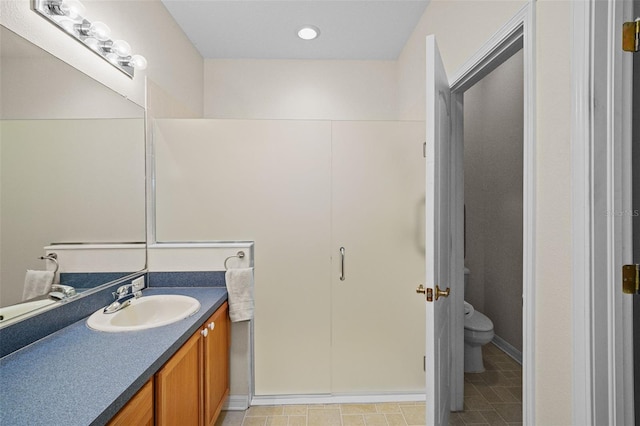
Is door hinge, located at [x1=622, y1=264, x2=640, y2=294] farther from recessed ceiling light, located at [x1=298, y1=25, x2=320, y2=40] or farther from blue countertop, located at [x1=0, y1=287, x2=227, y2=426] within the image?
recessed ceiling light, located at [x1=298, y1=25, x2=320, y2=40]

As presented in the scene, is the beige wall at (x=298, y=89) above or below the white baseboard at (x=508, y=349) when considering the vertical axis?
above

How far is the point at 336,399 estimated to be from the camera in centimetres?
225

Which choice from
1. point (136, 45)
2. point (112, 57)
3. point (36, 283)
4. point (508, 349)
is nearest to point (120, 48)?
point (112, 57)

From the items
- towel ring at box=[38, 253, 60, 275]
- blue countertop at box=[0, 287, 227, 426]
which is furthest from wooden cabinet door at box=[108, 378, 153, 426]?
towel ring at box=[38, 253, 60, 275]

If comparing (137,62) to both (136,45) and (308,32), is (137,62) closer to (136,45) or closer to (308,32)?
(136,45)

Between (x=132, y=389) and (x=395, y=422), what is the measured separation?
5.42ft

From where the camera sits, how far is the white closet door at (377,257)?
223cm

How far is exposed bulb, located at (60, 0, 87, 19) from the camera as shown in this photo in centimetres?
131

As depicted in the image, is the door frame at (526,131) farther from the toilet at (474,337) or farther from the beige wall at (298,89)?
the beige wall at (298,89)

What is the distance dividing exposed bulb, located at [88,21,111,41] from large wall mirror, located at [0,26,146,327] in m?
0.20

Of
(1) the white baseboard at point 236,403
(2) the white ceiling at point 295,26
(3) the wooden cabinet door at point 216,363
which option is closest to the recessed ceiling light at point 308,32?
(2) the white ceiling at point 295,26

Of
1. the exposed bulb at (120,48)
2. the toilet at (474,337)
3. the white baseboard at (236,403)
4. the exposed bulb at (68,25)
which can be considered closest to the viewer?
the exposed bulb at (68,25)

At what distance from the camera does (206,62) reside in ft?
9.79

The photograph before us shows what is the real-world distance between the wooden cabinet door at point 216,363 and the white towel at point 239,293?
0.06 m
